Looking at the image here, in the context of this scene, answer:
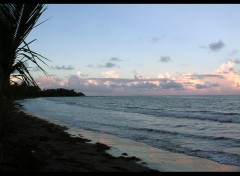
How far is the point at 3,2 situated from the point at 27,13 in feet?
1.72

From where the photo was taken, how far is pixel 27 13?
6.03 meters

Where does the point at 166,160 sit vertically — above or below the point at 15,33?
below

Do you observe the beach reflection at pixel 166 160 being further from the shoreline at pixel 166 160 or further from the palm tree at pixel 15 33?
the palm tree at pixel 15 33

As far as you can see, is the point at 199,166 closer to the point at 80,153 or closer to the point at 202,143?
the point at 80,153

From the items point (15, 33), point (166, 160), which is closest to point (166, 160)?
point (166, 160)

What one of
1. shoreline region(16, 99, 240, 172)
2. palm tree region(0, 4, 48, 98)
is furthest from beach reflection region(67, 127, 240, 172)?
palm tree region(0, 4, 48, 98)

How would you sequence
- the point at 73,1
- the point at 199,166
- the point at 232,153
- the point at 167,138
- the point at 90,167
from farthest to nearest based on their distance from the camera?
the point at 167,138, the point at 232,153, the point at 199,166, the point at 90,167, the point at 73,1

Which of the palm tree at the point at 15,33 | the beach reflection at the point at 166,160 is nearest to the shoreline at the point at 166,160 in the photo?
the beach reflection at the point at 166,160

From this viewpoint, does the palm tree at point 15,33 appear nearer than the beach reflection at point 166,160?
Yes

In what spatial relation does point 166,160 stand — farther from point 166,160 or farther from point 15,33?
point 15,33

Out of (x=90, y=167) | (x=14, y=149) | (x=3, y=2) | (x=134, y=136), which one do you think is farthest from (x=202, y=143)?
(x=3, y=2)

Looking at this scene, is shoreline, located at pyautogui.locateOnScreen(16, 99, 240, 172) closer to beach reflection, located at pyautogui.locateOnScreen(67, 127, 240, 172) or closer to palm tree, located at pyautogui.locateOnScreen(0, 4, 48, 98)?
beach reflection, located at pyautogui.locateOnScreen(67, 127, 240, 172)

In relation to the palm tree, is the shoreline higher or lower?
lower

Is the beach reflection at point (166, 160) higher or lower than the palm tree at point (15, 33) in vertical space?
lower
